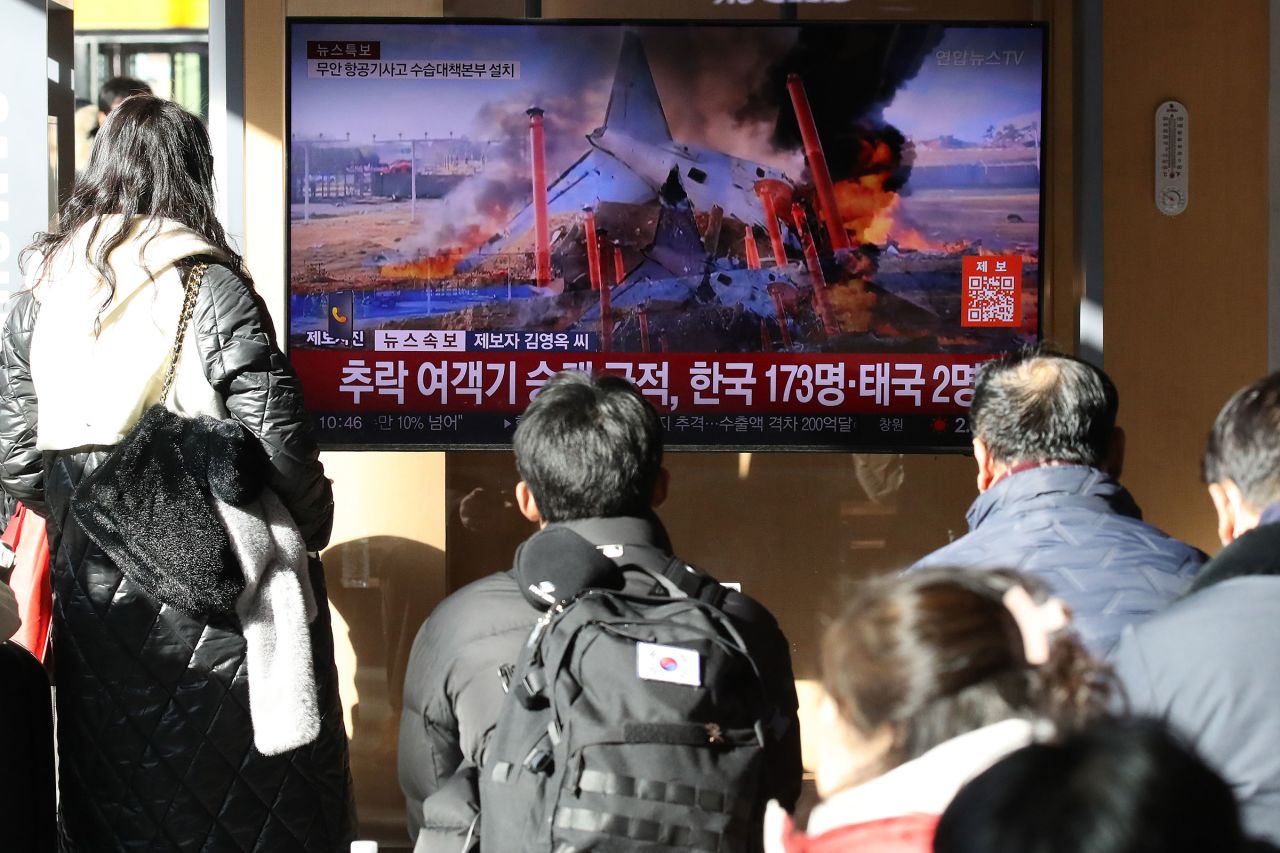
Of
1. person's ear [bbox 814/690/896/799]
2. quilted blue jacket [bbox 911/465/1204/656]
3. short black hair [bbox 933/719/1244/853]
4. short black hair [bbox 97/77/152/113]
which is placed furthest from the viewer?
short black hair [bbox 97/77/152/113]

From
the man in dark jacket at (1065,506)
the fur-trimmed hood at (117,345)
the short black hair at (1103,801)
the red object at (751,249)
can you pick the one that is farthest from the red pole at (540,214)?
the short black hair at (1103,801)

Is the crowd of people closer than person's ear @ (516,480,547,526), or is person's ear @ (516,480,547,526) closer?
the crowd of people

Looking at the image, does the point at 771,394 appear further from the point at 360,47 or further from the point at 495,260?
the point at 360,47

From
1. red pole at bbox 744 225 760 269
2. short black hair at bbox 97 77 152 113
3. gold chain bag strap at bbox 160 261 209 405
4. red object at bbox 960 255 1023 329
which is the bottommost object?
gold chain bag strap at bbox 160 261 209 405

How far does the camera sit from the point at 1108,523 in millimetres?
2438

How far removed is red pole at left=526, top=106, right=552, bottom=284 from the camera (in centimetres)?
410

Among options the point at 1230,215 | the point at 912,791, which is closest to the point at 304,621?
the point at 912,791

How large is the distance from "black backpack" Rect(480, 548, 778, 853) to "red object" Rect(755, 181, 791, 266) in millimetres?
2246

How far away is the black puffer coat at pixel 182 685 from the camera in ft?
9.42

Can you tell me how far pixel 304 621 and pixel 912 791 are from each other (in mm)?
1786

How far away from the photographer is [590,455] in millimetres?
2258

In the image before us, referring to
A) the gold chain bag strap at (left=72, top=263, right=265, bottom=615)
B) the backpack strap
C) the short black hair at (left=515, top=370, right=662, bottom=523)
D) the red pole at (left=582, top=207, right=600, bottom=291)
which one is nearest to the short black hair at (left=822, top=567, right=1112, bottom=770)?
the backpack strap

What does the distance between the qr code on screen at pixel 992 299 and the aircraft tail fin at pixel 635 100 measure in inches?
39.5

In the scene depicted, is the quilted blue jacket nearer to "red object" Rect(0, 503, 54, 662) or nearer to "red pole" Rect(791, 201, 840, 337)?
"red pole" Rect(791, 201, 840, 337)
